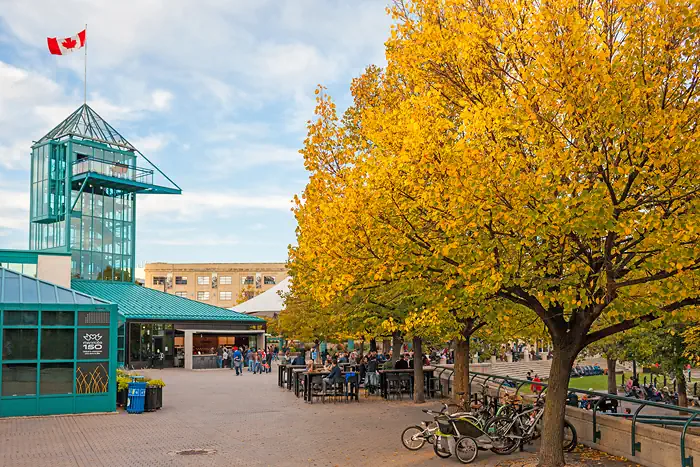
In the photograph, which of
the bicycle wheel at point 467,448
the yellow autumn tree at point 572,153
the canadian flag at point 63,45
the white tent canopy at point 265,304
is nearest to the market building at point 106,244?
the white tent canopy at point 265,304

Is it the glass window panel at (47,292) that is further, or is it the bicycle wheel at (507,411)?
the glass window panel at (47,292)

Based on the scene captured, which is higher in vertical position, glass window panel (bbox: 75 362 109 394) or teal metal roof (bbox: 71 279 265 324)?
teal metal roof (bbox: 71 279 265 324)

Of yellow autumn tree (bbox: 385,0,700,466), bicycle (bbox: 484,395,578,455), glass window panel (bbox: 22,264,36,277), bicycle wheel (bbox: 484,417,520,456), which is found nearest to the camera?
yellow autumn tree (bbox: 385,0,700,466)

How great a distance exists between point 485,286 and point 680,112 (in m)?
3.67

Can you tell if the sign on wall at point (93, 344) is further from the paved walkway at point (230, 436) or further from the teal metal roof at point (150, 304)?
the teal metal roof at point (150, 304)

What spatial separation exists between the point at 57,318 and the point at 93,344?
1.26 metres

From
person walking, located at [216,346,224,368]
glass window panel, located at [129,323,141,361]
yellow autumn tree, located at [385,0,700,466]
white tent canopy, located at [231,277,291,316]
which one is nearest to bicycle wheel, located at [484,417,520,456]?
yellow autumn tree, located at [385,0,700,466]

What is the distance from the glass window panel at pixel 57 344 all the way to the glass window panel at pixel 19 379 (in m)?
0.50

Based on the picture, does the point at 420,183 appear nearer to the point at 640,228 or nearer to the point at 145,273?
the point at 640,228

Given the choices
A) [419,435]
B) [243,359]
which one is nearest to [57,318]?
[419,435]

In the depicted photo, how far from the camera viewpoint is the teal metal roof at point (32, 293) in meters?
19.6

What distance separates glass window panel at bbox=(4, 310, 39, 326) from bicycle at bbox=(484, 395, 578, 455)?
43.0 feet

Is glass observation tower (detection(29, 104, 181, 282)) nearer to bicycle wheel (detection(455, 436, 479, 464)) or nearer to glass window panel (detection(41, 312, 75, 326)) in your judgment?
glass window panel (detection(41, 312, 75, 326))

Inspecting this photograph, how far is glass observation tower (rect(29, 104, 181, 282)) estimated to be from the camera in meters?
49.8
